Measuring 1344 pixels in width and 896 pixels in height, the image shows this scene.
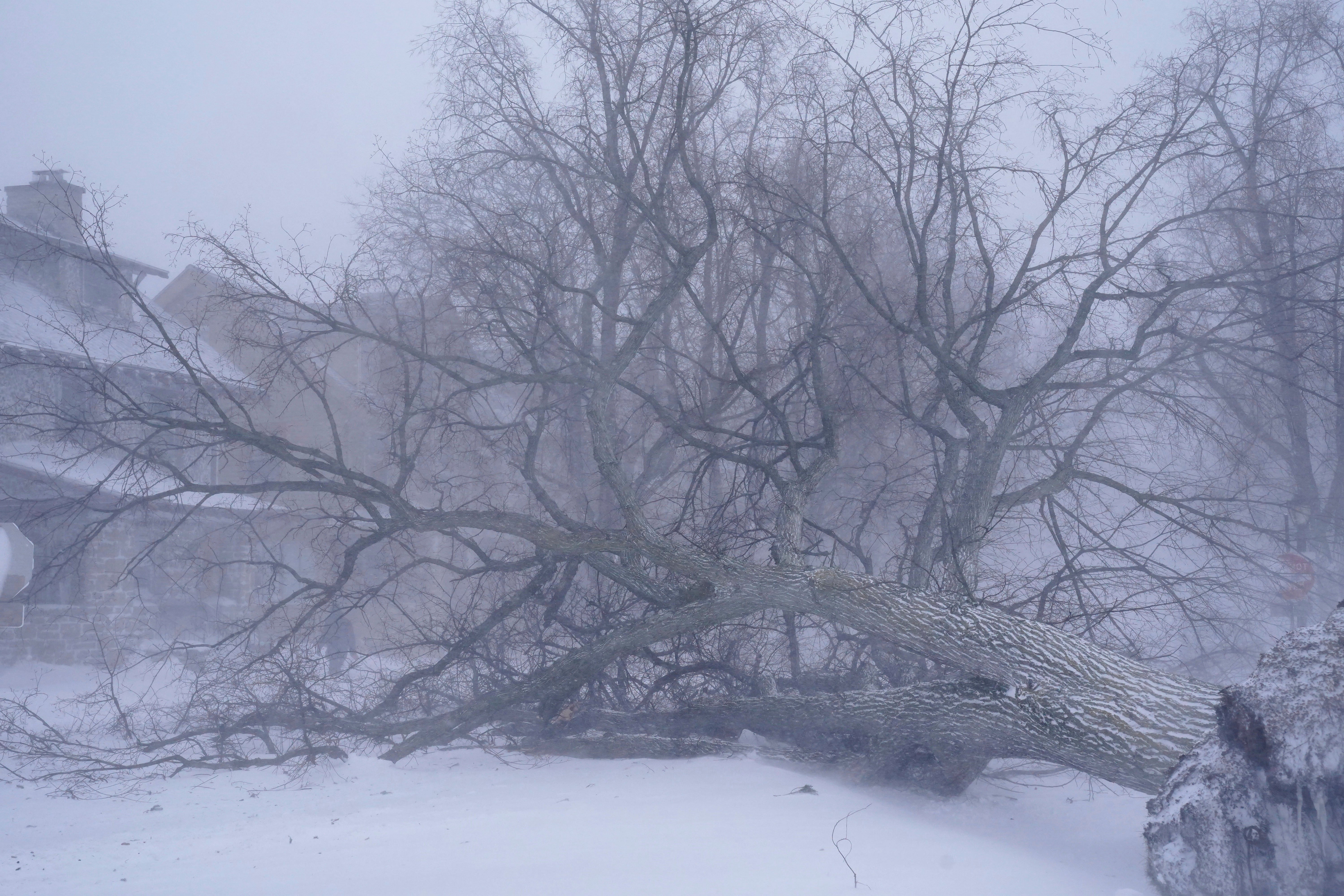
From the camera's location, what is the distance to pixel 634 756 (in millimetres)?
7102

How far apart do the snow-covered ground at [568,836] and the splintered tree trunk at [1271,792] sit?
0.31 metres

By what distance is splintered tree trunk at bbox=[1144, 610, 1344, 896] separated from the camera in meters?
3.44

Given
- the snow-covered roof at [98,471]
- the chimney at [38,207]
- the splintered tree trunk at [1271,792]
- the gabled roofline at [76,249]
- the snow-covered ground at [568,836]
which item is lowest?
the snow-covered ground at [568,836]

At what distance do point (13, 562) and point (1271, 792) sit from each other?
6411mm

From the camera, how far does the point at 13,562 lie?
18.4 ft

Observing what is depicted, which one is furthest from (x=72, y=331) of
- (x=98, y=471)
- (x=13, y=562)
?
(x=13, y=562)

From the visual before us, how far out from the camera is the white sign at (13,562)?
5.31m

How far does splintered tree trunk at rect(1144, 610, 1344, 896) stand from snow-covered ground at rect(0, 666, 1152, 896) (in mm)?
314

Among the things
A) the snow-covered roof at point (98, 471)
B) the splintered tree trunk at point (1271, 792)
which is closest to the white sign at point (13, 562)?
the snow-covered roof at point (98, 471)

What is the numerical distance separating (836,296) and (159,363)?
39.2 ft

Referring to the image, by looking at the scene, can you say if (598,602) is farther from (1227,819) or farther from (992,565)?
(1227,819)

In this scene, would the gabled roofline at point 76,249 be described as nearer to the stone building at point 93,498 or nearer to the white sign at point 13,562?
the stone building at point 93,498

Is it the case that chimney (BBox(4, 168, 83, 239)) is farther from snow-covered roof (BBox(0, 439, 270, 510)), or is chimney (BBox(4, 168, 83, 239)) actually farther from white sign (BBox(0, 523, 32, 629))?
white sign (BBox(0, 523, 32, 629))

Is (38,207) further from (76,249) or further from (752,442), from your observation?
(752,442)
